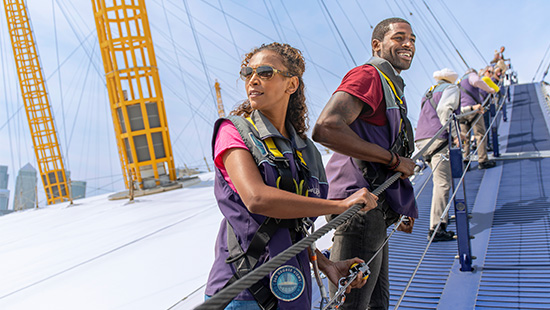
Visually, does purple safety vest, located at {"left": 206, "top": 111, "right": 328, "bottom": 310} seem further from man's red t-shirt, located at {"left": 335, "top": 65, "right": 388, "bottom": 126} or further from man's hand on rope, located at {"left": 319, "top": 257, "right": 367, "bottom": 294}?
man's red t-shirt, located at {"left": 335, "top": 65, "right": 388, "bottom": 126}

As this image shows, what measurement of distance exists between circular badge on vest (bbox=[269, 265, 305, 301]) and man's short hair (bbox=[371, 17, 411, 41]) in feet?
4.39

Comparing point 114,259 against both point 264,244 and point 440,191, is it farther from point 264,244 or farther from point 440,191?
point 264,244

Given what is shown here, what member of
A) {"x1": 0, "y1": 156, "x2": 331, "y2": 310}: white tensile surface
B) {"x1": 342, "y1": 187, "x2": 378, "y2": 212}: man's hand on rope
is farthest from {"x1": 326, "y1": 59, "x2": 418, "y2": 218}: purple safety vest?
{"x1": 0, "y1": 156, "x2": 331, "y2": 310}: white tensile surface

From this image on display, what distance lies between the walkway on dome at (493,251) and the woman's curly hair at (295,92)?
1.84 m

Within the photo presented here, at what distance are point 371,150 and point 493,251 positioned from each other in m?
2.57

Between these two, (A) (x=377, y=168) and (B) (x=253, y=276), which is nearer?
(B) (x=253, y=276)

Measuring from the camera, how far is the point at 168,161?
12.4 meters

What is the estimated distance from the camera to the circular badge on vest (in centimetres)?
119

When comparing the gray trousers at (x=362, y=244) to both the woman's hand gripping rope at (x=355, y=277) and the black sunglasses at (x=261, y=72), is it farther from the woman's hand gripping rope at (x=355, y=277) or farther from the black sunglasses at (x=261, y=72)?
the black sunglasses at (x=261, y=72)

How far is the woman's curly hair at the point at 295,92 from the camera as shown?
147 centimetres

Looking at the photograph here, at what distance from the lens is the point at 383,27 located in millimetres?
2094

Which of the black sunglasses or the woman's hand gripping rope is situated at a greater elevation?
the black sunglasses

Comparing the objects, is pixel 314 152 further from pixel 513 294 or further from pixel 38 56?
pixel 38 56

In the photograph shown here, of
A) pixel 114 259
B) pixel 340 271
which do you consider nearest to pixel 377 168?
pixel 340 271
